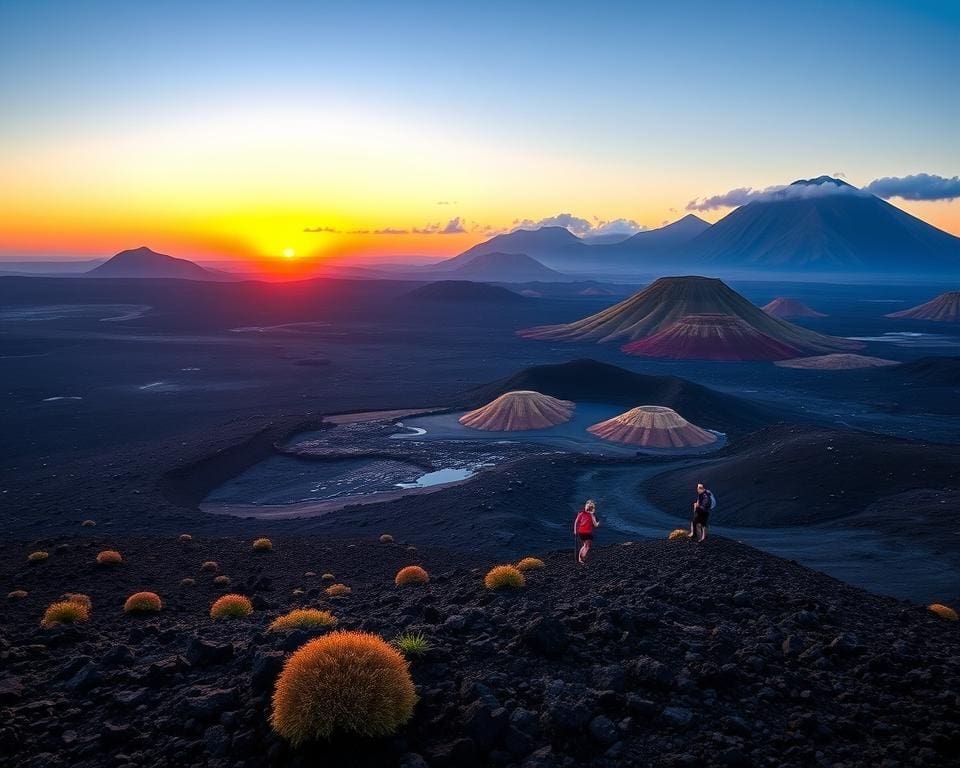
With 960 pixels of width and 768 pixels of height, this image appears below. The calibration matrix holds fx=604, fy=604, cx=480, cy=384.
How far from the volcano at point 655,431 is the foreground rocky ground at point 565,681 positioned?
35254 mm

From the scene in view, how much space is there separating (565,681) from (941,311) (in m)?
196

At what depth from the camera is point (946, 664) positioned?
27.2ft

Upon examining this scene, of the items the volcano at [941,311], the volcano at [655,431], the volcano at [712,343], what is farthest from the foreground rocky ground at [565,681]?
the volcano at [941,311]

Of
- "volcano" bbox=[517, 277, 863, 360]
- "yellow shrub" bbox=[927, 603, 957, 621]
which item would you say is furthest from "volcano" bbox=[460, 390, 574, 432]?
"volcano" bbox=[517, 277, 863, 360]

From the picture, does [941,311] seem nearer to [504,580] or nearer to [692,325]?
[692,325]

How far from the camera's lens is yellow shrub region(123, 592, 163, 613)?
12680 mm

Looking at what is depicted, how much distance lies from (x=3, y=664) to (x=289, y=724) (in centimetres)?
598

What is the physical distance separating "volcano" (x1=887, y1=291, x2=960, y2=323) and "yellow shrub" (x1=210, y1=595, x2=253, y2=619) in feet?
624

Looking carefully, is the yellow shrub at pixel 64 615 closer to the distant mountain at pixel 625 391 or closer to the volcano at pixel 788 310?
the distant mountain at pixel 625 391

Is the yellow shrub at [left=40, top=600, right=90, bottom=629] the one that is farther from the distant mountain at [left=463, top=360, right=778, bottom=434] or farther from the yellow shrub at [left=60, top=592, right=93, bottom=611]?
the distant mountain at [left=463, top=360, right=778, bottom=434]

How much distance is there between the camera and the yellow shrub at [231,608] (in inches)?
477

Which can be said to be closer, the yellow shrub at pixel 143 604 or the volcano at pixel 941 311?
the yellow shrub at pixel 143 604

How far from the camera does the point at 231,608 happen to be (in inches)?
483

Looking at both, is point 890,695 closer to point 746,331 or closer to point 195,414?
point 195,414
